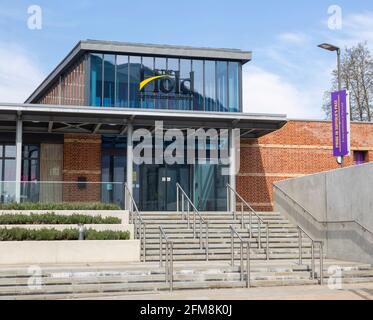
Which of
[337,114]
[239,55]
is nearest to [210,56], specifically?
[239,55]

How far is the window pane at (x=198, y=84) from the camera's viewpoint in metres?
30.1

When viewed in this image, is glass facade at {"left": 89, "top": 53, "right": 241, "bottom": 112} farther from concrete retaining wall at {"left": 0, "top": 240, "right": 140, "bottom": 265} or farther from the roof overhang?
concrete retaining wall at {"left": 0, "top": 240, "right": 140, "bottom": 265}

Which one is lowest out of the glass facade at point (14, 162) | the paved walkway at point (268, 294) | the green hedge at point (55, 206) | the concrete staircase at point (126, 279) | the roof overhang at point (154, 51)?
the paved walkway at point (268, 294)

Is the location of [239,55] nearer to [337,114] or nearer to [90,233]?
[337,114]

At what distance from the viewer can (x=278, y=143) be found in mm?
26938

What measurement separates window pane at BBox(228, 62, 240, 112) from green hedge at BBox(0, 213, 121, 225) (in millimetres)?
13610

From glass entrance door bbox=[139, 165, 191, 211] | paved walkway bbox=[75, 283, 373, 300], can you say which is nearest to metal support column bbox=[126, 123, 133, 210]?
glass entrance door bbox=[139, 165, 191, 211]

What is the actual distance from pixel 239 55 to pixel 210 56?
62.5 inches

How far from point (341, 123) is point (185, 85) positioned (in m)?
9.74

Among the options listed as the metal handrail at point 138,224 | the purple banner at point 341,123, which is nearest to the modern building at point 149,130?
the metal handrail at point 138,224

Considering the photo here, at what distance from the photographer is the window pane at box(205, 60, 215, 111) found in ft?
99.4

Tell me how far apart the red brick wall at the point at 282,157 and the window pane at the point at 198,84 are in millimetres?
4710

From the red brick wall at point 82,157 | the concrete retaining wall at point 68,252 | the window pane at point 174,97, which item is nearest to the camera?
the concrete retaining wall at point 68,252

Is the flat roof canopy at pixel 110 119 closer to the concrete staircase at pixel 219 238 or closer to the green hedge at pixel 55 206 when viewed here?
the green hedge at pixel 55 206
